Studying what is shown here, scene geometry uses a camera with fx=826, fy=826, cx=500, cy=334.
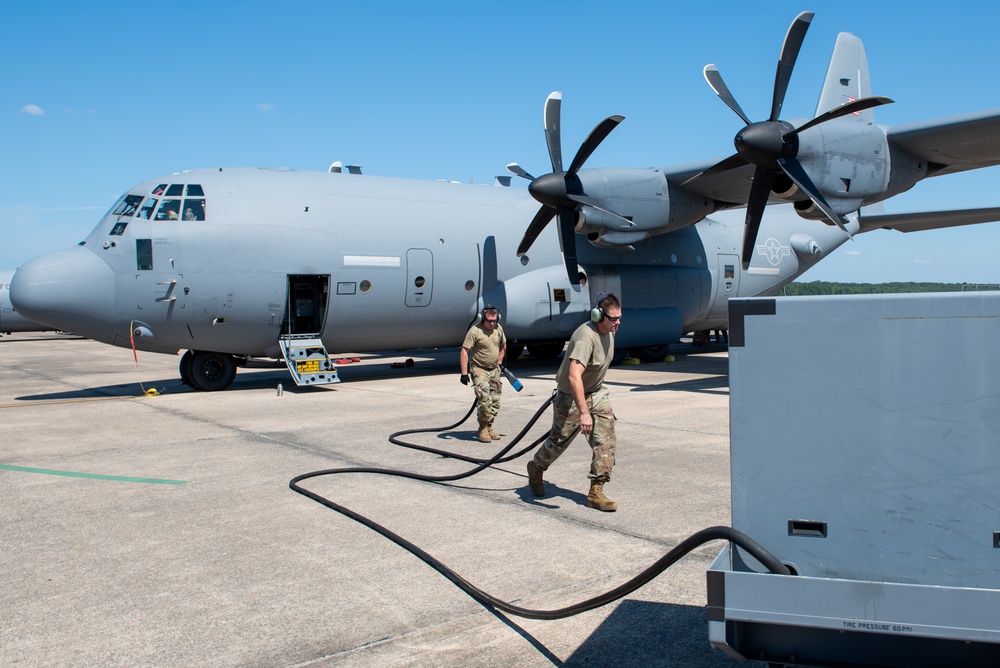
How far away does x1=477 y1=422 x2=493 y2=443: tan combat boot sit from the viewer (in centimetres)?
996

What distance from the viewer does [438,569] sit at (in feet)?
17.4

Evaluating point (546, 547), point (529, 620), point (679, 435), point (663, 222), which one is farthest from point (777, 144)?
point (529, 620)

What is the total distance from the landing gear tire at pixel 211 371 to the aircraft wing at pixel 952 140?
12319 mm

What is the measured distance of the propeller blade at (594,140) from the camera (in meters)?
15.2

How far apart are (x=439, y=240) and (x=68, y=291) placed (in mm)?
6690

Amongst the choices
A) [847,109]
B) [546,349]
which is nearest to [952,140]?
[847,109]

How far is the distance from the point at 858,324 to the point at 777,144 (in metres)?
10.5

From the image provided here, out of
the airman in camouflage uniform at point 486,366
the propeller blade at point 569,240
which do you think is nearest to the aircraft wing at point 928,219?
the propeller blade at point 569,240

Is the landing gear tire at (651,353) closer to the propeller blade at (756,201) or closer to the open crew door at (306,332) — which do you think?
the propeller blade at (756,201)

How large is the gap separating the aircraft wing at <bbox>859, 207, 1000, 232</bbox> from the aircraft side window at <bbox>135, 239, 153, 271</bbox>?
14.1 metres

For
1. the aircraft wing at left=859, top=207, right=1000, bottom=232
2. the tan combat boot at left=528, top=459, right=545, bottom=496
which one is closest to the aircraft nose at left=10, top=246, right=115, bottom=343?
the tan combat boot at left=528, top=459, right=545, bottom=496

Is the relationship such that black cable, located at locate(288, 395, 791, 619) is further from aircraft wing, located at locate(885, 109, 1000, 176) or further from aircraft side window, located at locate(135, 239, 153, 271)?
aircraft wing, located at locate(885, 109, 1000, 176)

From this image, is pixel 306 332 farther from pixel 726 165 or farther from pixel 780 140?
pixel 780 140

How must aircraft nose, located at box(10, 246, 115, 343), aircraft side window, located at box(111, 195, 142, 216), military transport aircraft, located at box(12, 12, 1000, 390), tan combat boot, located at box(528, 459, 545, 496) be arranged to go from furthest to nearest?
aircraft side window, located at box(111, 195, 142, 216), aircraft nose, located at box(10, 246, 115, 343), military transport aircraft, located at box(12, 12, 1000, 390), tan combat boot, located at box(528, 459, 545, 496)
